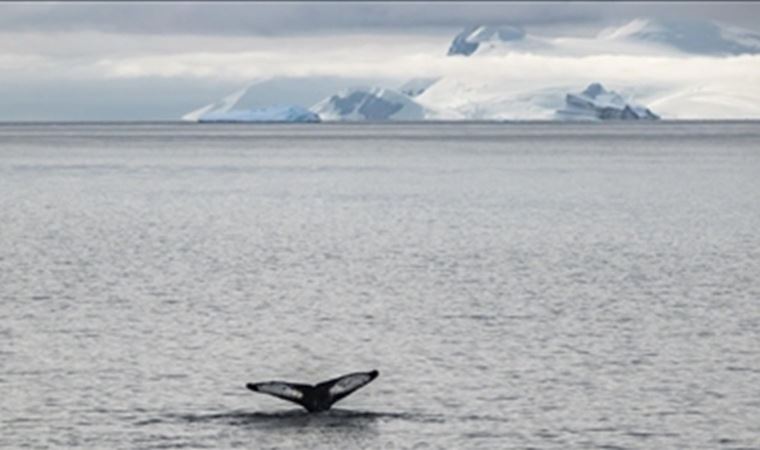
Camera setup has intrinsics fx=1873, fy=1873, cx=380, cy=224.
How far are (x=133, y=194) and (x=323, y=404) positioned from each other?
3291 inches

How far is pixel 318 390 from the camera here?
1257 inches

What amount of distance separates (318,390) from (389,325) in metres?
12.2

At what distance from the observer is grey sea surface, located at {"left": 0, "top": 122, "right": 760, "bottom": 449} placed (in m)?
31.1

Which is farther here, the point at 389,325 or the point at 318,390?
the point at 389,325

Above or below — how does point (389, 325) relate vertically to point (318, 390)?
below

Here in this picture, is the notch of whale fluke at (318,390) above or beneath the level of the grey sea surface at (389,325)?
above

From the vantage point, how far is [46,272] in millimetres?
57375

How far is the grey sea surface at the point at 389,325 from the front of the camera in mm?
31078

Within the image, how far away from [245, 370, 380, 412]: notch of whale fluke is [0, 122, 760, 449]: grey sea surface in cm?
31

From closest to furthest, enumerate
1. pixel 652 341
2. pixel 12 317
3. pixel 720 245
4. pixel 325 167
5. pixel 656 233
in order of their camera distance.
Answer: pixel 652 341 → pixel 12 317 → pixel 720 245 → pixel 656 233 → pixel 325 167

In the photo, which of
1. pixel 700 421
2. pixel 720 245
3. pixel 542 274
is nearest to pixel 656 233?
pixel 720 245

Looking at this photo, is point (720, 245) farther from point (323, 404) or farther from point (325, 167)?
point (325, 167)

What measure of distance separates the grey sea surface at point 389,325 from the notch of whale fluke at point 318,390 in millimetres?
308

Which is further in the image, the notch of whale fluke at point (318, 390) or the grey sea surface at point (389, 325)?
the notch of whale fluke at point (318, 390)
